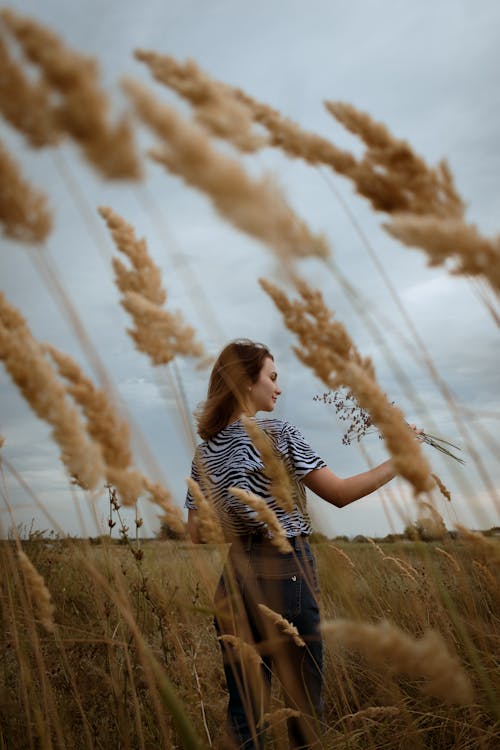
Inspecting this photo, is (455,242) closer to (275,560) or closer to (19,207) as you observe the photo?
(19,207)

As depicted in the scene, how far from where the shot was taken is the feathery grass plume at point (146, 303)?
1.29 m

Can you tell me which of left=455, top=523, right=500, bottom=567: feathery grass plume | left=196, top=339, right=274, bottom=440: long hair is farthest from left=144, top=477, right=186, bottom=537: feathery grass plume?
left=196, top=339, right=274, bottom=440: long hair

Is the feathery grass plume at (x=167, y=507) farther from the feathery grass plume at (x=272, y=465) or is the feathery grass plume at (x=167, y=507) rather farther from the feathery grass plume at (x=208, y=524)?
the feathery grass plume at (x=272, y=465)

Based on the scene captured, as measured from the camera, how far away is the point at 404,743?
179cm

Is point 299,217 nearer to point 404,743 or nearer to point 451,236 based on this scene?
point 451,236

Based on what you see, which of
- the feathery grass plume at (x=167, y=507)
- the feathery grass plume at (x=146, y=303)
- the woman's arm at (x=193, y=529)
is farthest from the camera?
the woman's arm at (x=193, y=529)

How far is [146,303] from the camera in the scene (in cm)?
128

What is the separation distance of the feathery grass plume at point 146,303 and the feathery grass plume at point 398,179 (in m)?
0.52

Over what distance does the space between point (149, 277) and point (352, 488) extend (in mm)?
1317

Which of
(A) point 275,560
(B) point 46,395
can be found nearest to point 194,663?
(A) point 275,560

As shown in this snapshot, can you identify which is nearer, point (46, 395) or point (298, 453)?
point (46, 395)

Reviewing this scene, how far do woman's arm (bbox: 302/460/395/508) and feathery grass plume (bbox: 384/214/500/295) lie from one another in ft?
4.66

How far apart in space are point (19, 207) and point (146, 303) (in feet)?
1.23

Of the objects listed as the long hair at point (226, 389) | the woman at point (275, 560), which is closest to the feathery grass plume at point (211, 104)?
the woman at point (275, 560)
